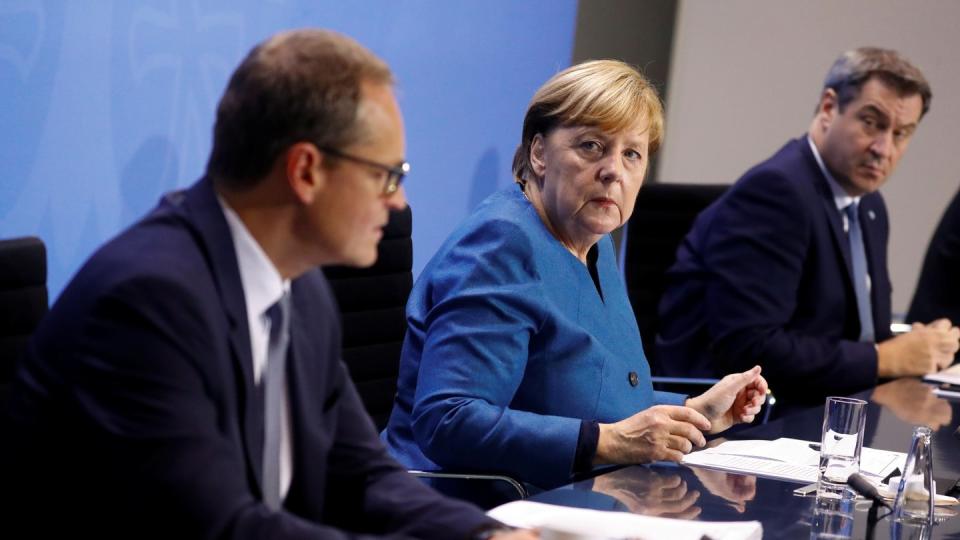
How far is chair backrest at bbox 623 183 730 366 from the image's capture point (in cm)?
438

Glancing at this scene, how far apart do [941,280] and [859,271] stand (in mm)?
957

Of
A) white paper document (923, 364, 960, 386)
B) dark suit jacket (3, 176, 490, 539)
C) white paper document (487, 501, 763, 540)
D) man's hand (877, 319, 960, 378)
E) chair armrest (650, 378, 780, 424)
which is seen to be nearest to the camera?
dark suit jacket (3, 176, 490, 539)

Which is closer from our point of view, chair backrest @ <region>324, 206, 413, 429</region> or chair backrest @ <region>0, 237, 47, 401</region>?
chair backrest @ <region>0, 237, 47, 401</region>

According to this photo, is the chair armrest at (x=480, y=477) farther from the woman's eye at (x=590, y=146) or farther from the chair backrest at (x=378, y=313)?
the woman's eye at (x=590, y=146)

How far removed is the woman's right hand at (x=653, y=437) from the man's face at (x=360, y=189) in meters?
0.87

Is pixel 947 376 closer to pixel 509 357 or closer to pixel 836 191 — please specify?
pixel 836 191

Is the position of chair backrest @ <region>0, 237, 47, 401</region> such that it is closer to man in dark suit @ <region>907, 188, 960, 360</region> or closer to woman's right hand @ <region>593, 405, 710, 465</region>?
woman's right hand @ <region>593, 405, 710, 465</region>

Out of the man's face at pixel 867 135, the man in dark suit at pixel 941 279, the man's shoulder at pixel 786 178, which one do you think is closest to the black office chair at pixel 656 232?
the man's shoulder at pixel 786 178

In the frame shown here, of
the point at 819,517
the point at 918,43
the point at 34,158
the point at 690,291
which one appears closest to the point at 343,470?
the point at 819,517

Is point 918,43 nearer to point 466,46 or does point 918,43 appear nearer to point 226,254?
point 466,46

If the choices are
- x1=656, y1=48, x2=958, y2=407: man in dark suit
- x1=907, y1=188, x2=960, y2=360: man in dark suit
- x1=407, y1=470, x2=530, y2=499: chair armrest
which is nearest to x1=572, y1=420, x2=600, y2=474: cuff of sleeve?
x1=407, y1=470, x2=530, y2=499: chair armrest

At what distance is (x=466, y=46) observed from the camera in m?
4.33

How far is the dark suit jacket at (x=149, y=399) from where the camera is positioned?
139 cm

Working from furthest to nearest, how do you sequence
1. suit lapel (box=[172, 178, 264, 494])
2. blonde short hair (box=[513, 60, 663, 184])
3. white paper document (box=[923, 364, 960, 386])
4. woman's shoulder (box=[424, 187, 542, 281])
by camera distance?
1. white paper document (box=[923, 364, 960, 386])
2. blonde short hair (box=[513, 60, 663, 184])
3. woman's shoulder (box=[424, 187, 542, 281])
4. suit lapel (box=[172, 178, 264, 494])
